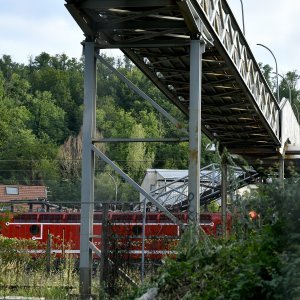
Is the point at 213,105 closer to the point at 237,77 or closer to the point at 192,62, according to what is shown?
the point at 237,77

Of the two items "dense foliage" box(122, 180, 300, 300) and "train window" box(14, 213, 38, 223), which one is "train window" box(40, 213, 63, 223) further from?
"dense foliage" box(122, 180, 300, 300)

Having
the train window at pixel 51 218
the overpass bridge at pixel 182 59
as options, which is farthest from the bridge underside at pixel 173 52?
the train window at pixel 51 218

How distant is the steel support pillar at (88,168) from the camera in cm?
1880

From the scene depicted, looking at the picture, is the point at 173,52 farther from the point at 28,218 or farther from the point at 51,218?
the point at 28,218

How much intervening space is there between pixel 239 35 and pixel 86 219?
9927mm

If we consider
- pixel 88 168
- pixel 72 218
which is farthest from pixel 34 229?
pixel 88 168

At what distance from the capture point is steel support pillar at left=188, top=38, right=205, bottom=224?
18503 millimetres

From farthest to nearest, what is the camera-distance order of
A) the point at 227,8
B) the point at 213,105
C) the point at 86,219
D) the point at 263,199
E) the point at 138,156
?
the point at 138,156 < the point at 213,105 < the point at 227,8 < the point at 86,219 < the point at 263,199

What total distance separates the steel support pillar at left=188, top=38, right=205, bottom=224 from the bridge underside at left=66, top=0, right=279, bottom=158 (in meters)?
0.36

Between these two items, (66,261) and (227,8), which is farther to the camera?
(227,8)

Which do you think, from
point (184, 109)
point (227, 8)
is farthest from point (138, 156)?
point (227, 8)

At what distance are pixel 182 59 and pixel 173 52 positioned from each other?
0.85 meters

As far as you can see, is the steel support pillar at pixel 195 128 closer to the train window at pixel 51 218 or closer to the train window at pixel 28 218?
the train window at pixel 51 218

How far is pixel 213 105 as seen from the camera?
101 feet
